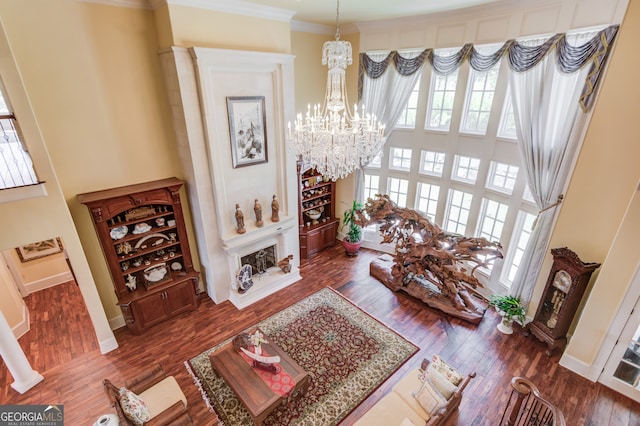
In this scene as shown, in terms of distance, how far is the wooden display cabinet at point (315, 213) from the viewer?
7348mm

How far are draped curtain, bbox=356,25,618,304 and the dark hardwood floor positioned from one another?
121 centimetres

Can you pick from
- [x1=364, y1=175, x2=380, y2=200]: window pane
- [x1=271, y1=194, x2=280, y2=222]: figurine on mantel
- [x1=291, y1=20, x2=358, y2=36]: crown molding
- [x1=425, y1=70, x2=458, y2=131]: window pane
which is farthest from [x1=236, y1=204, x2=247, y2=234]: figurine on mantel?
[x1=425, y1=70, x2=458, y2=131]: window pane

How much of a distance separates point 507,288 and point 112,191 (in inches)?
280

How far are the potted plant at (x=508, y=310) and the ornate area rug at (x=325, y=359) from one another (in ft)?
5.44

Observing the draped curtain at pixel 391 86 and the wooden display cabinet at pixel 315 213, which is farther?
the wooden display cabinet at pixel 315 213

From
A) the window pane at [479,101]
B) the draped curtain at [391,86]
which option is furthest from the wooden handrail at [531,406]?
the draped curtain at [391,86]

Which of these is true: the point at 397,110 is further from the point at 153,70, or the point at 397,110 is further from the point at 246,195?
the point at 153,70

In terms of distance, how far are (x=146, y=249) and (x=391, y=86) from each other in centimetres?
577

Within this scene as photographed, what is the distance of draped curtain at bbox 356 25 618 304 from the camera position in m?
4.07

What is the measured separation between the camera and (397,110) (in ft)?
21.4

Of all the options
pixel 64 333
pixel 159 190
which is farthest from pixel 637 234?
pixel 64 333

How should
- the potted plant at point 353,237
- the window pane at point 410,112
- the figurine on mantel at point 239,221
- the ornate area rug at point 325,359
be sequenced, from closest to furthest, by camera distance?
1. the ornate area rug at point 325,359
2. the figurine on mantel at point 239,221
3. the window pane at point 410,112
4. the potted plant at point 353,237

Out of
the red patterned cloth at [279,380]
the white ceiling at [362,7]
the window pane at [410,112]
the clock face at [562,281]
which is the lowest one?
the red patterned cloth at [279,380]

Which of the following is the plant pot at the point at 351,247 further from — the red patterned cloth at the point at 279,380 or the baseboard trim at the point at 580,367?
the baseboard trim at the point at 580,367
